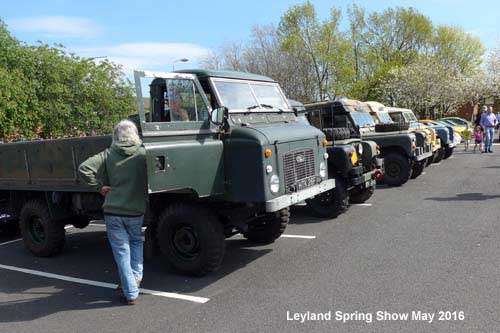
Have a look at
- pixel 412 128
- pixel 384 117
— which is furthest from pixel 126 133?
pixel 412 128

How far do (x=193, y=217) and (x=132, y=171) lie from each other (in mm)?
925

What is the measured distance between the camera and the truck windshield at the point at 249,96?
5711 millimetres

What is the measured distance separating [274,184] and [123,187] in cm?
162

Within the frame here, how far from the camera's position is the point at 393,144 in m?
10.9

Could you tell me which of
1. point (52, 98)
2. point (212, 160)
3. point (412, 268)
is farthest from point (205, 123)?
point (52, 98)

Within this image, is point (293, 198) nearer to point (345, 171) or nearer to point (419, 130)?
point (345, 171)

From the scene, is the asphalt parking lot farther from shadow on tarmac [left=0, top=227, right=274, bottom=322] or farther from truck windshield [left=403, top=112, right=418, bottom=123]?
truck windshield [left=403, top=112, right=418, bottom=123]

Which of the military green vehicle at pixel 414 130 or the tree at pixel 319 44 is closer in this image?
the military green vehicle at pixel 414 130

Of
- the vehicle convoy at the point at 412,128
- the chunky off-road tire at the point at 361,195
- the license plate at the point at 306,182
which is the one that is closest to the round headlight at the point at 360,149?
the chunky off-road tire at the point at 361,195

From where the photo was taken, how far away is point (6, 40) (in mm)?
20203

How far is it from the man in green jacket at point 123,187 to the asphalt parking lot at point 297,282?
1.52 feet

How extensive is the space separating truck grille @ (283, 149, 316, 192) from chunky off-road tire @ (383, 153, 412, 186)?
584cm

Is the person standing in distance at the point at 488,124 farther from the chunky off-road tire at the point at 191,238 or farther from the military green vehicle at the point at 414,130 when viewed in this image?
the chunky off-road tire at the point at 191,238

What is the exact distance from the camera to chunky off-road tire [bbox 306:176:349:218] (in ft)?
25.5
